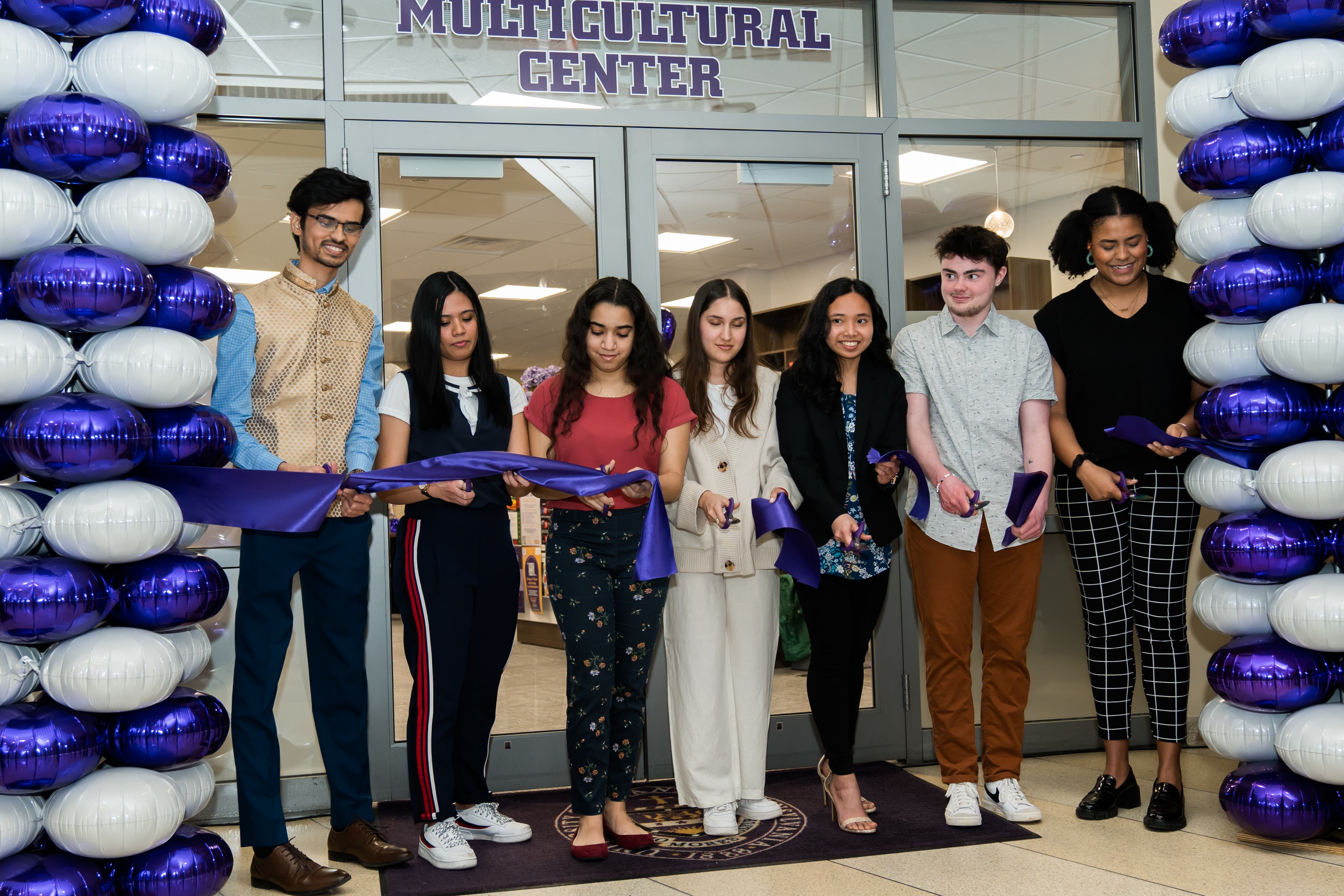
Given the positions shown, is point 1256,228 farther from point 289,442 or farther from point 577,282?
point 289,442

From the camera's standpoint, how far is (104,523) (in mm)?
2281

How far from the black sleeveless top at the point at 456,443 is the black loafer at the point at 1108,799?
6.48ft

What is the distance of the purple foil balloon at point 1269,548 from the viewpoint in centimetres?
289

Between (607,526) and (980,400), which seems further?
(980,400)

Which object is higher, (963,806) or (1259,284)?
(1259,284)

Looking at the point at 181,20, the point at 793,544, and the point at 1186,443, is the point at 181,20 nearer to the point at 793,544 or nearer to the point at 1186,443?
the point at 793,544

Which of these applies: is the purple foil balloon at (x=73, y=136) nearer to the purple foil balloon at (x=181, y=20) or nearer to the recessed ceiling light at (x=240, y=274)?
the purple foil balloon at (x=181, y=20)

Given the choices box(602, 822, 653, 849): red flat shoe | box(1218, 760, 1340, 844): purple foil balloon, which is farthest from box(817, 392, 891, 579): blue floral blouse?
box(1218, 760, 1340, 844): purple foil balloon

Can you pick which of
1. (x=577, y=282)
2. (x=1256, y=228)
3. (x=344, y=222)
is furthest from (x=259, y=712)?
(x=1256, y=228)

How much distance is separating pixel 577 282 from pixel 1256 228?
213cm

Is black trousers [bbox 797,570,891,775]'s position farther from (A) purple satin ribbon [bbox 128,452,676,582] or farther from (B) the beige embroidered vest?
(B) the beige embroidered vest

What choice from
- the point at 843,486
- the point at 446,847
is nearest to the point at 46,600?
the point at 446,847

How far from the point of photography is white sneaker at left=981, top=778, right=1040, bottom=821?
10.6 ft

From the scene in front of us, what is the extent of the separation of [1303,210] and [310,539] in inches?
108
